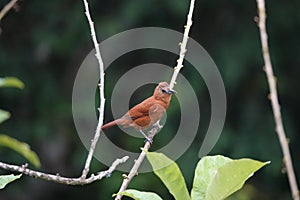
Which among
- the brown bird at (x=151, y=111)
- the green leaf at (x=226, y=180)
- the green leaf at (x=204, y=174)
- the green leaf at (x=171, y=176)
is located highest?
the brown bird at (x=151, y=111)

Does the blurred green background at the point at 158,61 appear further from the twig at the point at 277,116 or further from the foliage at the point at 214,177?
the twig at the point at 277,116

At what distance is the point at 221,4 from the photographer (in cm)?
516

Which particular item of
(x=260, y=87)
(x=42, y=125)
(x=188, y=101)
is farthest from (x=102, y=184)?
(x=260, y=87)

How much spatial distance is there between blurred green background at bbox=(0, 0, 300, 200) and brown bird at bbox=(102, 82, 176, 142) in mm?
2905

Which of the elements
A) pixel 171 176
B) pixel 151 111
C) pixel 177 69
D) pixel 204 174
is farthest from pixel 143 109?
pixel 171 176

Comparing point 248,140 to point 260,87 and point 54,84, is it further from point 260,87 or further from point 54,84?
point 54,84

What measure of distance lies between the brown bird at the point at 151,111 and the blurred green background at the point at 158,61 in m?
2.90

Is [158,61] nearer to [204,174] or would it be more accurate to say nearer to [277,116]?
[204,174]

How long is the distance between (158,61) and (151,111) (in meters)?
3.42

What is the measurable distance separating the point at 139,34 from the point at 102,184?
116cm

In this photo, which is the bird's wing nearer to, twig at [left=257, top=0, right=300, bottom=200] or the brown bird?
the brown bird

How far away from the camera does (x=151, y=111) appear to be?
5.87ft

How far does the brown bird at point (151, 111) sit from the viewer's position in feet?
5.57

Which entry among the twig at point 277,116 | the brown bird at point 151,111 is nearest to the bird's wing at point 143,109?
the brown bird at point 151,111
